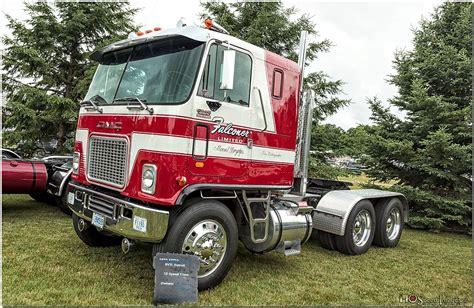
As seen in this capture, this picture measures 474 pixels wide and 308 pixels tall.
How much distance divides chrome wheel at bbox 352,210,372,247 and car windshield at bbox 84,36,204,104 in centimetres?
395

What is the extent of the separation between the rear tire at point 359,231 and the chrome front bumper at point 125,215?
341 cm

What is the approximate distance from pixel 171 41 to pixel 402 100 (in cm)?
807

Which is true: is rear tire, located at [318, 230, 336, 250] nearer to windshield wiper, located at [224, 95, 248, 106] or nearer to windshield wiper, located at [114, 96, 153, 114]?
windshield wiper, located at [224, 95, 248, 106]

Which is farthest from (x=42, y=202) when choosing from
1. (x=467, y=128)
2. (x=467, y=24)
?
(x=467, y=24)

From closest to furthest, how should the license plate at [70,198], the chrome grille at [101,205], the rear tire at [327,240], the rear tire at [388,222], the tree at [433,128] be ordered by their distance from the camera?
the chrome grille at [101,205]
the license plate at [70,198]
the rear tire at [327,240]
the rear tire at [388,222]
the tree at [433,128]

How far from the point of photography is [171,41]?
14.1ft

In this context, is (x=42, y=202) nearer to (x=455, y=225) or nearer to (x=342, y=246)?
(x=342, y=246)

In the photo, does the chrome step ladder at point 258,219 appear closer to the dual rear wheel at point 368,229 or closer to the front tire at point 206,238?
the front tire at point 206,238

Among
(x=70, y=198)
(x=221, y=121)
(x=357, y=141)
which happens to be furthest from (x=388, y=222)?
(x=70, y=198)

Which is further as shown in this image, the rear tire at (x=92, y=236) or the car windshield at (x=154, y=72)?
the rear tire at (x=92, y=236)

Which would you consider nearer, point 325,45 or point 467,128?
point 467,128

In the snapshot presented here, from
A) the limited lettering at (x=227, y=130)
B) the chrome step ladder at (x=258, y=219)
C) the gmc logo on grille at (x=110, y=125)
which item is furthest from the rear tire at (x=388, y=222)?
the gmc logo on grille at (x=110, y=125)

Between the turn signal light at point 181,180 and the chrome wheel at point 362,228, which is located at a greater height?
the turn signal light at point 181,180

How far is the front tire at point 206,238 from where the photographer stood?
3.98m
